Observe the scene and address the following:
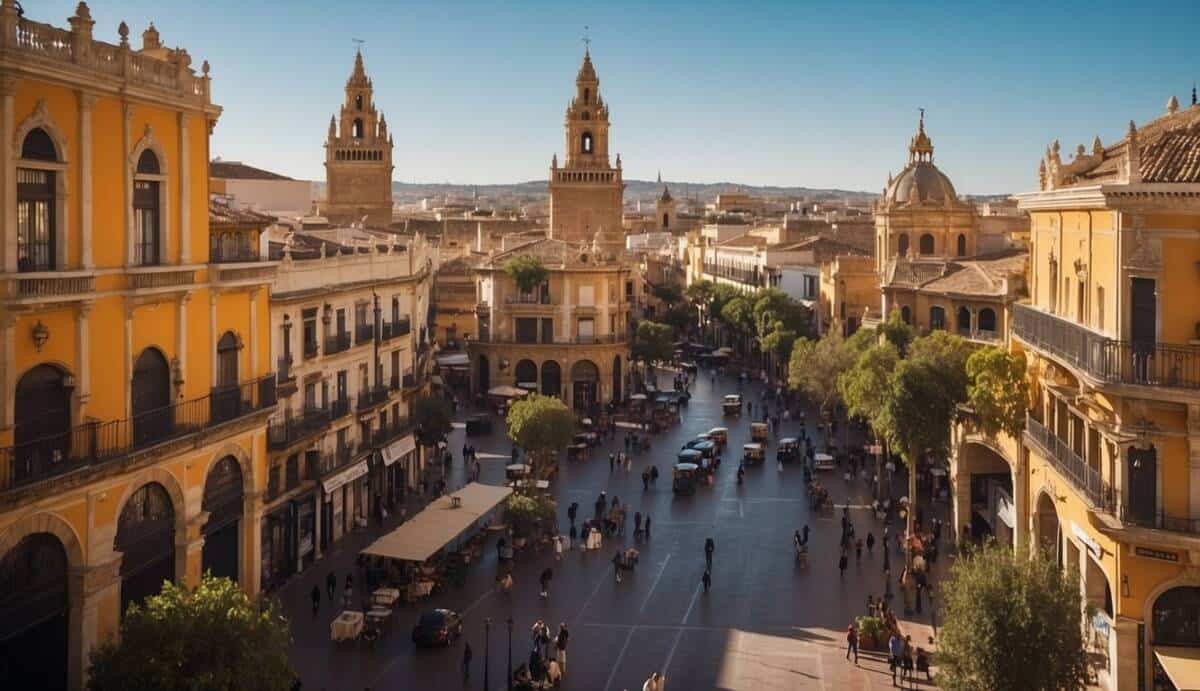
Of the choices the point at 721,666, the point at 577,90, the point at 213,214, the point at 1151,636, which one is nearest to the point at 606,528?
the point at 721,666

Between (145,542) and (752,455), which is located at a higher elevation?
(145,542)

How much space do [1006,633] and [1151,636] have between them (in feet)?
11.9

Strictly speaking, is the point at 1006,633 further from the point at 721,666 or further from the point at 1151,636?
the point at 721,666

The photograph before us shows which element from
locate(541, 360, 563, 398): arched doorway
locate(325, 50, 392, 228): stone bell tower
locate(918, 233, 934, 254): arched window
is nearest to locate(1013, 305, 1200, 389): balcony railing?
locate(541, 360, 563, 398): arched doorway

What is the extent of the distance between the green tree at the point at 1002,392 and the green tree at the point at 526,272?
3678 cm

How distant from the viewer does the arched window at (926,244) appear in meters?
68.6

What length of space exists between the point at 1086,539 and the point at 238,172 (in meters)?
52.9

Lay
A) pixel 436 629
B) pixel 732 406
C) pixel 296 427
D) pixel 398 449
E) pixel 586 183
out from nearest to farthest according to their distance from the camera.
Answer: pixel 436 629, pixel 296 427, pixel 398 449, pixel 732 406, pixel 586 183

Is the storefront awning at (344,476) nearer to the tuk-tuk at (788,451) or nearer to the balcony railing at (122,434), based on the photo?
the balcony railing at (122,434)

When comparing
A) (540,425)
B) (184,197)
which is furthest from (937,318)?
(184,197)

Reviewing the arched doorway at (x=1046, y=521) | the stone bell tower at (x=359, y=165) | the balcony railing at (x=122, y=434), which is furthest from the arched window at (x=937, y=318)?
the stone bell tower at (x=359, y=165)

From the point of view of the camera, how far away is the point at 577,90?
3930 inches

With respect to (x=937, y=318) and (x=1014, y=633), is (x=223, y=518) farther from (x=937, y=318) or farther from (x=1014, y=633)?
(x=937, y=318)

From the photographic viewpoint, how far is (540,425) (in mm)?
41469
